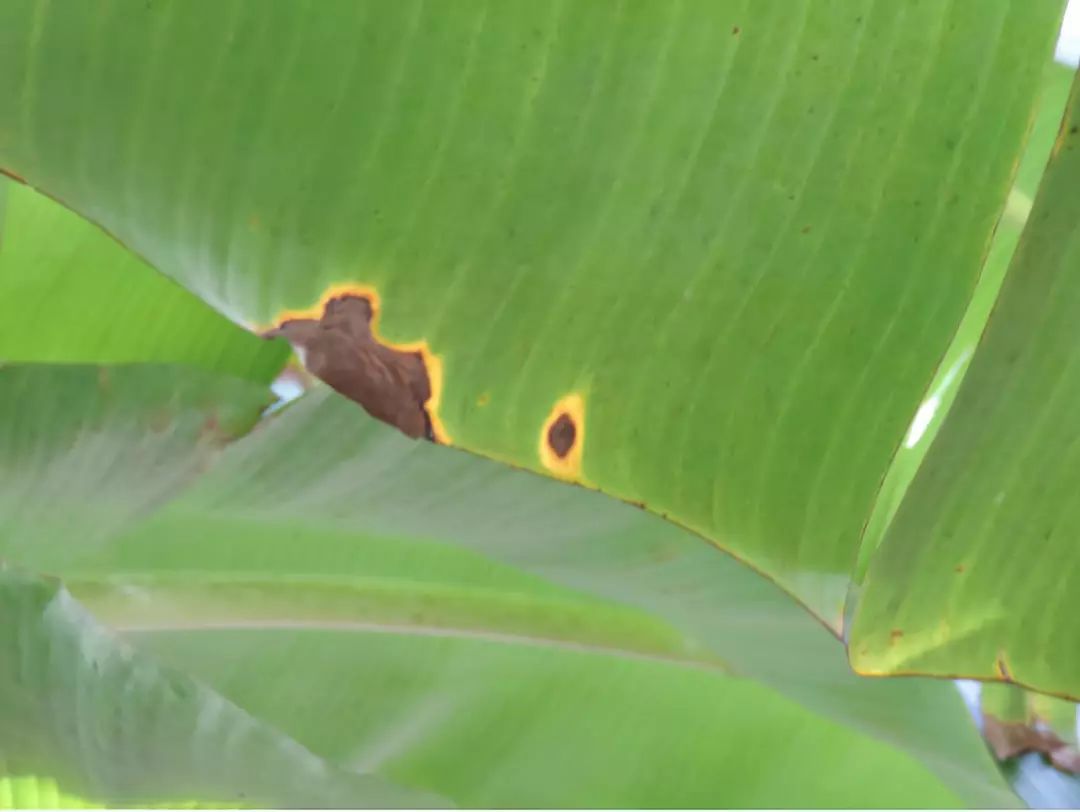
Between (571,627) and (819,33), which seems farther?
(571,627)

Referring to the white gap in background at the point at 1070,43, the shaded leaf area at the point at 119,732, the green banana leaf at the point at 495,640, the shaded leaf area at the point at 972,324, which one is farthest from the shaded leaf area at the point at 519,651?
the white gap in background at the point at 1070,43

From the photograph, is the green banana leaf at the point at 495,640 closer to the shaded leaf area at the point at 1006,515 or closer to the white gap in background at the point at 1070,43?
the shaded leaf area at the point at 1006,515

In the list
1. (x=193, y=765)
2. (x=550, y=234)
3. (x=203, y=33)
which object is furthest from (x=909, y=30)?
(x=193, y=765)

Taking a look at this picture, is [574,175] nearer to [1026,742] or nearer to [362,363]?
[362,363]

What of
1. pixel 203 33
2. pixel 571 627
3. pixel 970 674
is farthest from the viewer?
pixel 571 627

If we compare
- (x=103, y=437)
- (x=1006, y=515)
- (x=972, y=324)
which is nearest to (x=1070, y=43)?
(x=972, y=324)

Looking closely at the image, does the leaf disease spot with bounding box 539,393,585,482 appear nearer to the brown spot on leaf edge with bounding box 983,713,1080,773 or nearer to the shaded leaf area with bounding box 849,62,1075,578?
the shaded leaf area with bounding box 849,62,1075,578

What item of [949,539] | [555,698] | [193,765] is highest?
[949,539]

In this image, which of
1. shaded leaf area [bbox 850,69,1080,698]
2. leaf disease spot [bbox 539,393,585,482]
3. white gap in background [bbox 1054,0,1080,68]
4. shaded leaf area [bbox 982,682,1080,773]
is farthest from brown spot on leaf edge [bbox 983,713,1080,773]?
leaf disease spot [bbox 539,393,585,482]

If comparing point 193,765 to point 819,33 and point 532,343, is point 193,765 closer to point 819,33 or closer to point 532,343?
point 532,343
